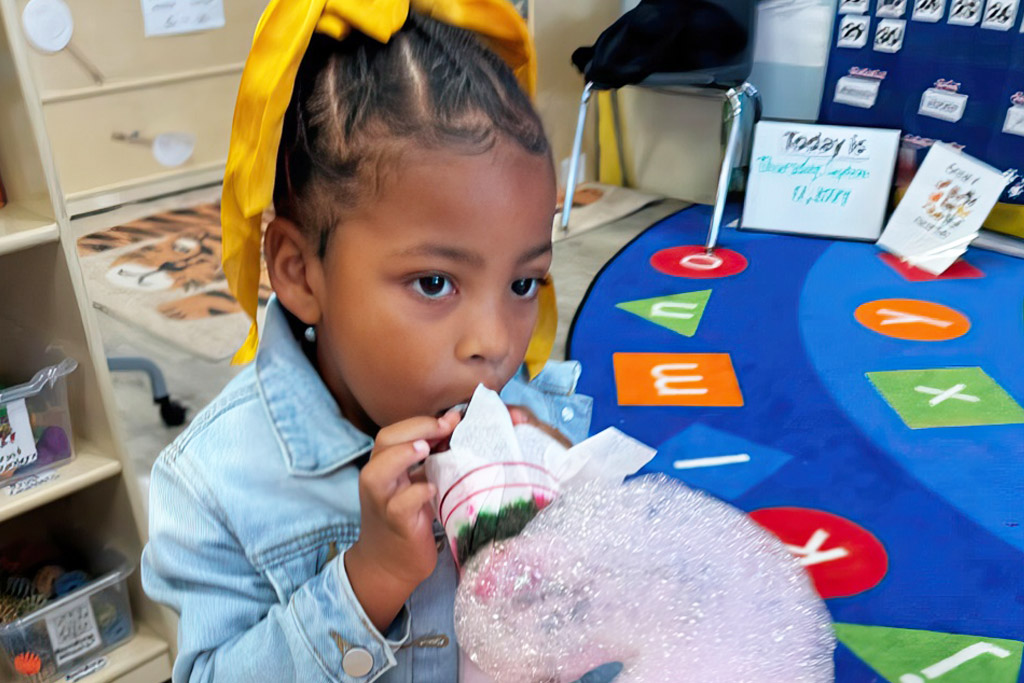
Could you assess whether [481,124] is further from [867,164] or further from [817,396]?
[867,164]

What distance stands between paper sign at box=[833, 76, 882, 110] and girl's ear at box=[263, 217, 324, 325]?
8.20ft

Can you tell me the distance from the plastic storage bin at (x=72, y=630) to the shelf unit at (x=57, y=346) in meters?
0.03

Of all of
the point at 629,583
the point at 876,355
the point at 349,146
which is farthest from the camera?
the point at 876,355

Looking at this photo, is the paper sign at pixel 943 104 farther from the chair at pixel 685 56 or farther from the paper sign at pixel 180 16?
the paper sign at pixel 180 16

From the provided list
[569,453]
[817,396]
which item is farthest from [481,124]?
[817,396]

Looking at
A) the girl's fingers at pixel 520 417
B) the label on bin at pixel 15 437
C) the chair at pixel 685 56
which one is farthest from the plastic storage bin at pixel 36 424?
the chair at pixel 685 56

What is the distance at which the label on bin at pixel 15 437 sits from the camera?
1.14 meters

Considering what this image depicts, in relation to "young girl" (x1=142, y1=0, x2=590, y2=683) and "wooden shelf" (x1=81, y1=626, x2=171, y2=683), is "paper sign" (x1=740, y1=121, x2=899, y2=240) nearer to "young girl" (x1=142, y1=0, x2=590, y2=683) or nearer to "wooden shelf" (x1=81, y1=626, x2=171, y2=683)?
"wooden shelf" (x1=81, y1=626, x2=171, y2=683)

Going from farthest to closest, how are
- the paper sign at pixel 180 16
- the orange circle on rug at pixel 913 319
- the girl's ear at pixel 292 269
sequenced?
the paper sign at pixel 180 16, the orange circle on rug at pixel 913 319, the girl's ear at pixel 292 269

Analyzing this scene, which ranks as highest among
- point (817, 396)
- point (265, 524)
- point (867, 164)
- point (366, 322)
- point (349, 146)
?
point (349, 146)

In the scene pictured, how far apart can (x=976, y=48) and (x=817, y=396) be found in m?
1.32

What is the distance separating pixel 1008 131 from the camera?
2.50 metres

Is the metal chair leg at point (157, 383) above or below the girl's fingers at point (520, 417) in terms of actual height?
below

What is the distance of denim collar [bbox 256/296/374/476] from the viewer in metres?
0.66
